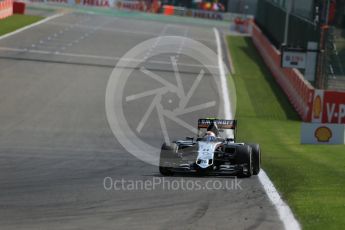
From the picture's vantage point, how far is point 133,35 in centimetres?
5978

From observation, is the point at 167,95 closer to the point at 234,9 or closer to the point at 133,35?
the point at 133,35

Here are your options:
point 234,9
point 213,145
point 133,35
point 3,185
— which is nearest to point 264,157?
point 213,145

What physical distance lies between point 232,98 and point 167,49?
64.7ft

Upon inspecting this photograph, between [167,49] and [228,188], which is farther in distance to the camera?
[167,49]

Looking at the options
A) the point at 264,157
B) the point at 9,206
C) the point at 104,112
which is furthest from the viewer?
the point at 104,112

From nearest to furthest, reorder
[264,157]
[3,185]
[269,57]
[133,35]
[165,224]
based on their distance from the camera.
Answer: [165,224]
[3,185]
[264,157]
[269,57]
[133,35]

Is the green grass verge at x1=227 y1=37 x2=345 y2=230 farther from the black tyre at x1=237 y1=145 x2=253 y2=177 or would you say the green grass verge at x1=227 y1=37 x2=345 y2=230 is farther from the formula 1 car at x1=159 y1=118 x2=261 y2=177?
the formula 1 car at x1=159 y1=118 x2=261 y2=177

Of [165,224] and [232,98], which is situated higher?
[165,224]

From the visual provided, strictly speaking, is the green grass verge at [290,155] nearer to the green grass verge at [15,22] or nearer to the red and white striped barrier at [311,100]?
the red and white striped barrier at [311,100]

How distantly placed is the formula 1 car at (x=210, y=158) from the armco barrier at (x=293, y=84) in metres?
14.1

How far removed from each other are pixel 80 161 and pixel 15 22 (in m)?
43.3

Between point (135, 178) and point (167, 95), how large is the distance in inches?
770

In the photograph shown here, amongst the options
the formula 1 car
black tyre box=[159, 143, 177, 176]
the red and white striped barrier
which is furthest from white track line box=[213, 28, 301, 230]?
the red and white striped barrier

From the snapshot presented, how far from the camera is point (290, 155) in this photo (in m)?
20.9
